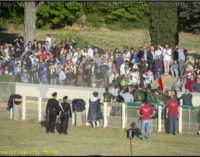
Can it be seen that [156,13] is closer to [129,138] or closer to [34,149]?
[129,138]

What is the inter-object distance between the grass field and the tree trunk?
581 inches

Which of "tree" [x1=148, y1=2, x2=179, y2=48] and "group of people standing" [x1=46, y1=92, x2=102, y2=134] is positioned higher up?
"tree" [x1=148, y1=2, x2=179, y2=48]

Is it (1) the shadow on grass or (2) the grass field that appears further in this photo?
(1) the shadow on grass

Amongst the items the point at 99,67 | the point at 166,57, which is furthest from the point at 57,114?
the point at 166,57

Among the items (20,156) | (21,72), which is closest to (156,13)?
(21,72)

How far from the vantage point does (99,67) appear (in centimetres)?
3438

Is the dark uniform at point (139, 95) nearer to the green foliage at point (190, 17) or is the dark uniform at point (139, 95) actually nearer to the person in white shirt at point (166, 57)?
the person in white shirt at point (166, 57)

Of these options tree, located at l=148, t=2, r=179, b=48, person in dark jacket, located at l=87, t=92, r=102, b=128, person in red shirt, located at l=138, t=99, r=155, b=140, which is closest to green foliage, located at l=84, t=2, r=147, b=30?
tree, located at l=148, t=2, r=179, b=48

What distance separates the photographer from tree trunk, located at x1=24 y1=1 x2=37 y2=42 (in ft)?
146

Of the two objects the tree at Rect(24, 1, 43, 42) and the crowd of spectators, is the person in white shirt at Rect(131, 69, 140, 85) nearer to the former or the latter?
the crowd of spectators

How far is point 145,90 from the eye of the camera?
1205 inches

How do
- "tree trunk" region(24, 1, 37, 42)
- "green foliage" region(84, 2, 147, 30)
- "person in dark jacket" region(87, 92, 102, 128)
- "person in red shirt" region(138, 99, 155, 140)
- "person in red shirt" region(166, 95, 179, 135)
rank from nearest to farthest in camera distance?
"person in red shirt" region(138, 99, 155, 140), "person in red shirt" region(166, 95, 179, 135), "person in dark jacket" region(87, 92, 102, 128), "tree trunk" region(24, 1, 37, 42), "green foliage" region(84, 2, 147, 30)

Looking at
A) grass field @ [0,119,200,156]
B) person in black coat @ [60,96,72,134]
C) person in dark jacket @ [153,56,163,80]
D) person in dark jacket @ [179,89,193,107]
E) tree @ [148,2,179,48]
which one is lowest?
grass field @ [0,119,200,156]

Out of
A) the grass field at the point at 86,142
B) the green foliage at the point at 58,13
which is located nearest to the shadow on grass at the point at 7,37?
the green foliage at the point at 58,13
